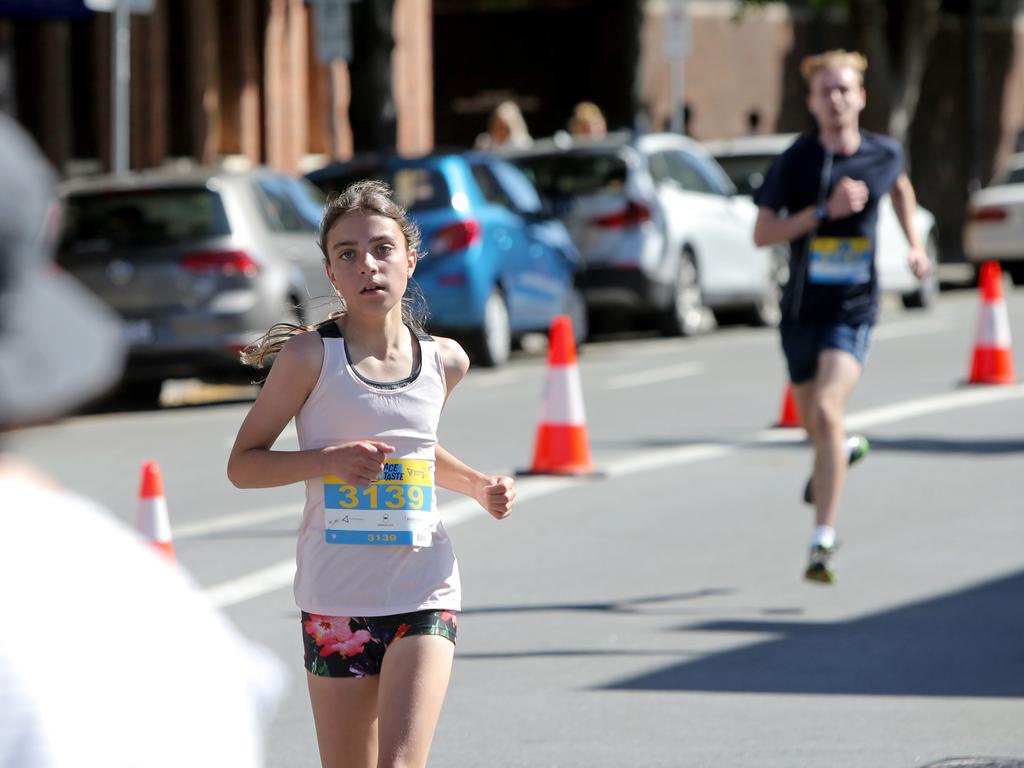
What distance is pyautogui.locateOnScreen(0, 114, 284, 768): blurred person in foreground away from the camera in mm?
1549

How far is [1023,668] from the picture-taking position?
22.7 ft

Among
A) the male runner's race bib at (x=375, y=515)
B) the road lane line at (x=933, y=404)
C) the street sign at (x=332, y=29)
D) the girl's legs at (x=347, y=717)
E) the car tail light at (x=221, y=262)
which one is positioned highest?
the male runner's race bib at (x=375, y=515)

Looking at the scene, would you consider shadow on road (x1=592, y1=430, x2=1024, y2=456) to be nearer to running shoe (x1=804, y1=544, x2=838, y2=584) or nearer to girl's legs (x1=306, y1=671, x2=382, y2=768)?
running shoe (x1=804, y1=544, x2=838, y2=584)

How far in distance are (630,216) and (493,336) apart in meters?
2.81

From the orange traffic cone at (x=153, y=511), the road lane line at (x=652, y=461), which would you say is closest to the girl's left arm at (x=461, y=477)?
the orange traffic cone at (x=153, y=511)

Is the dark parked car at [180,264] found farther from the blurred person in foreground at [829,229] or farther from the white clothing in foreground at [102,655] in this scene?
the white clothing in foreground at [102,655]

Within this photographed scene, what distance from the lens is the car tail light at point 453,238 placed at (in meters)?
17.0

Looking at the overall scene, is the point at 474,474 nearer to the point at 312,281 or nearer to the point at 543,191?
the point at 312,281

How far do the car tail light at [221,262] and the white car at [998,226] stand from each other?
13559 mm

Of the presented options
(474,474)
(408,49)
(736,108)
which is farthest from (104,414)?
(736,108)

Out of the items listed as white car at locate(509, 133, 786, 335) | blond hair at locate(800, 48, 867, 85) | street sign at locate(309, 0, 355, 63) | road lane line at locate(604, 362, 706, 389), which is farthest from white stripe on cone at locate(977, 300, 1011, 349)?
street sign at locate(309, 0, 355, 63)

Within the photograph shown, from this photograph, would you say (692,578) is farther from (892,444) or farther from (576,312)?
(576,312)

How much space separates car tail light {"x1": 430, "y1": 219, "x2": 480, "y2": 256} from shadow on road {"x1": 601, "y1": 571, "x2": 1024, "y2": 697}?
30.7 ft

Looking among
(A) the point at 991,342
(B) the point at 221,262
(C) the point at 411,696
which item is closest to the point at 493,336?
(B) the point at 221,262
